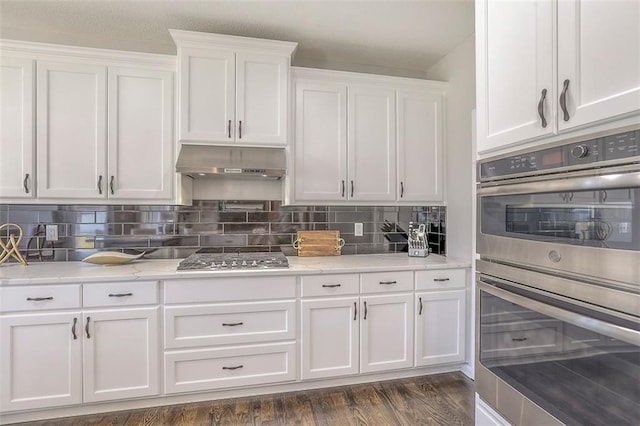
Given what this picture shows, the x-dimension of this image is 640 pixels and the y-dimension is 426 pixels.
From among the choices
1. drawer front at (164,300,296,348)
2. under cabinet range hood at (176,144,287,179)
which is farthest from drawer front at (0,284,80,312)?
under cabinet range hood at (176,144,287,179)

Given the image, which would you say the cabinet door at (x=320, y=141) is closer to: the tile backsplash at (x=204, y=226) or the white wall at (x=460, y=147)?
the tile backsplash at (x=204, y=226)

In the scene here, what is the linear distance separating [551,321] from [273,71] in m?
2.28

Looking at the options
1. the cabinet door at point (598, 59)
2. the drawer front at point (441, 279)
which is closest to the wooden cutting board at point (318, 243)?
the drawer front at point (441, 279)

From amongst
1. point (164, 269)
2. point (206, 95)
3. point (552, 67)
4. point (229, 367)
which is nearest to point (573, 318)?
point (552, 67)

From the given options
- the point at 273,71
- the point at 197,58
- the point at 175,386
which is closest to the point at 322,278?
the point at 175,386

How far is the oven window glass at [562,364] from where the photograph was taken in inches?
33.7

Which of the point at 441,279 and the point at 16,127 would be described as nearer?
the point at 16,127

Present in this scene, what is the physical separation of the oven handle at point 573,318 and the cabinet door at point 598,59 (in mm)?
575

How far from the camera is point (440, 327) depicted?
2.44 m

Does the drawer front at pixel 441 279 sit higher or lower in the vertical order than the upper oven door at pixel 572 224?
lower

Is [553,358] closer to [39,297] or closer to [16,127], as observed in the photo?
[39,297]

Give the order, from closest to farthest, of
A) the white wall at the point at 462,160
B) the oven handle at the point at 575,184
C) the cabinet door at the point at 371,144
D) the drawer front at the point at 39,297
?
1. the oven handle at the point at 575,184
2. the drawer front at the point at 39,297
3. the white wall at the point at 462,160
4. the cabinet door at the point at 371,144

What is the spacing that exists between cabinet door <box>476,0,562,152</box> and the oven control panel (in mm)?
71

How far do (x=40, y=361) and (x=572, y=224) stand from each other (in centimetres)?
275
